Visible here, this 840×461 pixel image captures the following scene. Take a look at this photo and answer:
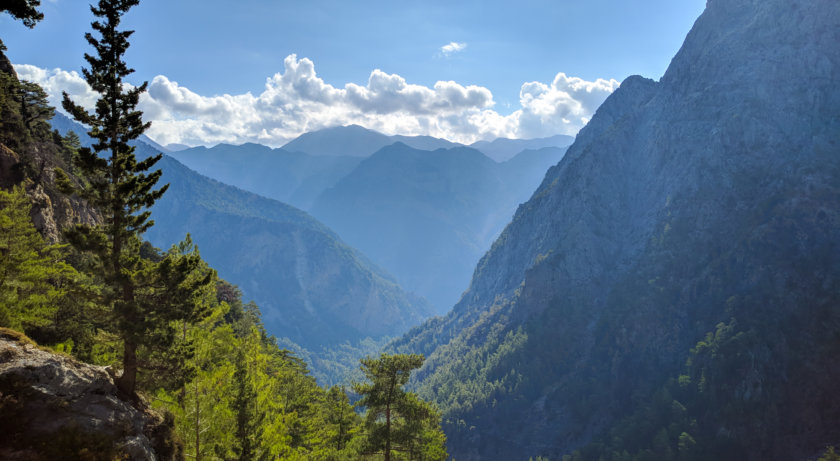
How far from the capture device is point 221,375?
27.2 m

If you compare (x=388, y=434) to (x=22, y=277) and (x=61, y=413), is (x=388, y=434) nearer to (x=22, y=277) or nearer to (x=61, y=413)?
(x=61, y=413)

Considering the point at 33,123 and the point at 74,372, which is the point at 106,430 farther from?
the point at 33,123

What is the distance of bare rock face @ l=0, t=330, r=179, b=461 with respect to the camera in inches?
649

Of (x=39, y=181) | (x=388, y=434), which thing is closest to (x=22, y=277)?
(x=388, y=434)

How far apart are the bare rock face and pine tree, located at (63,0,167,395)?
82.7 inches

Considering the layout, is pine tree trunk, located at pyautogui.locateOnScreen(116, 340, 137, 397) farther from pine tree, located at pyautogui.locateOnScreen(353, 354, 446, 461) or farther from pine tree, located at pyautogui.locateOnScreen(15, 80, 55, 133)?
pine tree, located at pyautogui.locateOnScreen(15, 80, 55, 133)

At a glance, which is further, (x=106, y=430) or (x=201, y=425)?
(x=201, y=425)

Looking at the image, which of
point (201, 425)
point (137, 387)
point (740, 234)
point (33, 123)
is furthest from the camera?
point (740, 234)

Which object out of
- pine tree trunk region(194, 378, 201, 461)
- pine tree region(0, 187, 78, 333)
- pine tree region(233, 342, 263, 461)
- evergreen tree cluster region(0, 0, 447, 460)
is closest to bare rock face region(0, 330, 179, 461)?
evergreen tree cluster region(0, 0, 447, 460)

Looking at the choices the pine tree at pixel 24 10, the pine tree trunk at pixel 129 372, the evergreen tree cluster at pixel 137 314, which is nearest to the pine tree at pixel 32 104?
the evergreen tree cluster at pixel 137 314

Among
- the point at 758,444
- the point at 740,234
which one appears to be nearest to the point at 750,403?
the point at 758,444

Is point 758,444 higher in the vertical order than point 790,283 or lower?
lower

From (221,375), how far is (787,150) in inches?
9825

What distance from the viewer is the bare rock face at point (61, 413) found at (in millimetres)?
16484
